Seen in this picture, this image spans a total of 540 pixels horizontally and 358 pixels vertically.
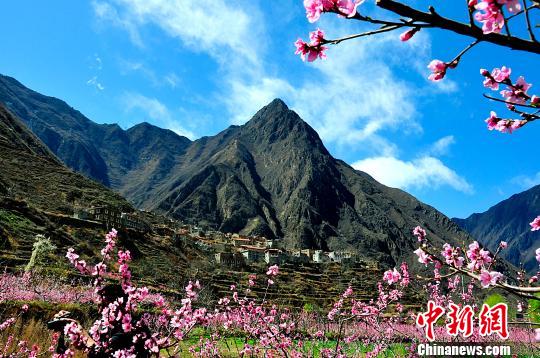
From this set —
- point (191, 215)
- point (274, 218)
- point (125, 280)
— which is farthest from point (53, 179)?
point (274, 218)

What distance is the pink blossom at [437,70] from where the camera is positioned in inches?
88.0

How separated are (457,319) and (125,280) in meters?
4.11

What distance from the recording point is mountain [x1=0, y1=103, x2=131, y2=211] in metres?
63.5

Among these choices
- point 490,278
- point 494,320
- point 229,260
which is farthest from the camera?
point 229,260

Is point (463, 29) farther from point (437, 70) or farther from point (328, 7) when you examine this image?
point (437, 70)

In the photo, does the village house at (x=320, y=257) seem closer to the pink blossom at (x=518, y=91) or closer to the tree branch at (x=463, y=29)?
the pink blossom at (x=518, y=91)

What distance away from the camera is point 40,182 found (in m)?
72.2

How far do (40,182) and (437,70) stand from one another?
82.0 metres

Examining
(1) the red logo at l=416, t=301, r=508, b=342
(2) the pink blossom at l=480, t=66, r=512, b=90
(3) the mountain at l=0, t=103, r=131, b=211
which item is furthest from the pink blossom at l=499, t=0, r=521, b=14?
(3) the mountain at l=0, t=103, r=131, b=211

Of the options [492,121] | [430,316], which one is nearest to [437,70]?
[492,121]

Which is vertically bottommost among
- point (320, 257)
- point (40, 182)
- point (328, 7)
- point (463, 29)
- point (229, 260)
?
point (463, 29)

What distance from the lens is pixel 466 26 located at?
5.14 feet

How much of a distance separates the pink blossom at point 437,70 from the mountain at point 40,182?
60.8 m

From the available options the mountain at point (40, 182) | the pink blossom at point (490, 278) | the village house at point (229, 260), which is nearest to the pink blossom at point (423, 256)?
the pink blossom at point (490, 278)
